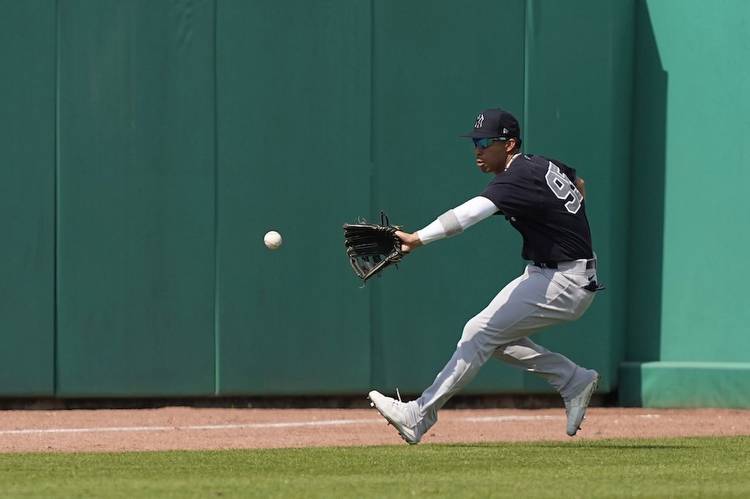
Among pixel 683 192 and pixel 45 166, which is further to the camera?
pixel 683 192

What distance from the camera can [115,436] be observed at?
9555 mm

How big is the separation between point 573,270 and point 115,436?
3211mm

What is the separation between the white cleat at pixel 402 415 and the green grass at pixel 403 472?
0.12 meters

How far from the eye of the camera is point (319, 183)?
11.5 meters

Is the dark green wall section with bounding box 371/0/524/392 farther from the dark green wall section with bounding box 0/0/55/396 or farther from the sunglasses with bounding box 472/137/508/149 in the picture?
the sunglasses with bounding box 472/137/508/149

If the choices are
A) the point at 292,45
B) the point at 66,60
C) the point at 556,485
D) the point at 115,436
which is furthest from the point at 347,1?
the point at 556,485

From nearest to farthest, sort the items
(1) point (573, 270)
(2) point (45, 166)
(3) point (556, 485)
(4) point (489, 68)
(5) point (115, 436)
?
(3) point (556, 485) < (1) point (573, 270) < (5) point (115, 436) < (2) point (45, 166) < (4) point (489, 68)

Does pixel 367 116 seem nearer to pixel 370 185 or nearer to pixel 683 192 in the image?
pixel 370 185

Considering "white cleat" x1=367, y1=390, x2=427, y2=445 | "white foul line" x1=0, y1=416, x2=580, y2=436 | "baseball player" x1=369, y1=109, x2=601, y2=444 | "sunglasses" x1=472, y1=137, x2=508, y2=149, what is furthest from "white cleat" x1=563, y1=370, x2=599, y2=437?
"white foul line" x1=0, y1=416, x2=580, y2=436

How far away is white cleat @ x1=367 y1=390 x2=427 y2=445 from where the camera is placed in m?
8.05

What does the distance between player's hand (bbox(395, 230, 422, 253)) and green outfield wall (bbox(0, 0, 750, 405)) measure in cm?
327

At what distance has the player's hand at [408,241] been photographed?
7.86 metres

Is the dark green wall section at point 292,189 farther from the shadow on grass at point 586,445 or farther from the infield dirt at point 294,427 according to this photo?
the shadow on grass at point 586,445

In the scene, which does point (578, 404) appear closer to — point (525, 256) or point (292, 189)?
point (525, 256)
